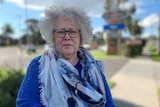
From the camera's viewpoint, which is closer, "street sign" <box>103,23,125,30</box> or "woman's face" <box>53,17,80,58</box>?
"woman's face" <box>53,17,80,58</box>

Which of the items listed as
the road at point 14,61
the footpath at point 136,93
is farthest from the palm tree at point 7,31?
the footpath at point 136,93

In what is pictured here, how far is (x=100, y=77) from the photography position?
8.45ft

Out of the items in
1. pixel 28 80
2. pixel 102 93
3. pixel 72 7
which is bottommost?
pixel 102 93

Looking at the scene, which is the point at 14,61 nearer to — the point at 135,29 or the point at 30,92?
the point at 30,92

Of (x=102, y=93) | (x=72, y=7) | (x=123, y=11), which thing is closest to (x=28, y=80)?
(x=102, y=93)

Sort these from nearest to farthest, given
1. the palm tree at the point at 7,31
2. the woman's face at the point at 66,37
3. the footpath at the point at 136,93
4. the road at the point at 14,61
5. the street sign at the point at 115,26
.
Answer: the woman's face at the point at 66,37, the footpath at the point at 136,93, the road at the point at 14,61, the street sign at the point at 115,26, the palm tree at the point at 7,31

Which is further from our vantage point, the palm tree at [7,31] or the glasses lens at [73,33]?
the palm tree at [7,31]

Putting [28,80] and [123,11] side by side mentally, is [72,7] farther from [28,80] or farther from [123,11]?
[123,11]

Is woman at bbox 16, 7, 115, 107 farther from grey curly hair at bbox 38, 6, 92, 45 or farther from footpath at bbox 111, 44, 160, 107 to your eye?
footpath at bbox 111, 44, 160, 107

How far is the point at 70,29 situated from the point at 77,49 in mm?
Result: 213

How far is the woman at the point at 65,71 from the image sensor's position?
227 centimetres

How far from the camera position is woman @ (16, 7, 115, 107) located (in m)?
2.27

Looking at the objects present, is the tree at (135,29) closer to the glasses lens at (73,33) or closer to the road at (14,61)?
the road at (14,61)

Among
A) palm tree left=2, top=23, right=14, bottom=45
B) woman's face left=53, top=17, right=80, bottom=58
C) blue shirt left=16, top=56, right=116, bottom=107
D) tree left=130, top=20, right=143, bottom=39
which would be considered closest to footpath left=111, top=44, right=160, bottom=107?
woman's face left=53, top=17, right=80, bottom=58
